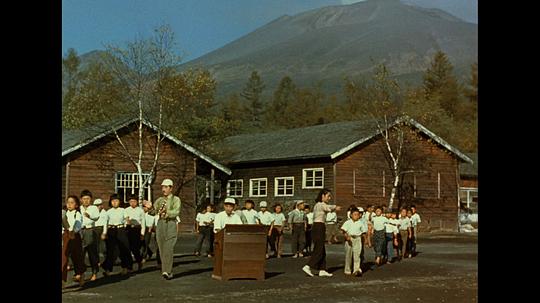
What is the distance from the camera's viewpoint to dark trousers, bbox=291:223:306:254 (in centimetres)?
2369

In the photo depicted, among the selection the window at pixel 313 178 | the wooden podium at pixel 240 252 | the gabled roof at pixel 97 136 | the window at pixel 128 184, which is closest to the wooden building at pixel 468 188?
the window at pixel 313 178

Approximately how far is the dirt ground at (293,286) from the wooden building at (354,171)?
66.6ft

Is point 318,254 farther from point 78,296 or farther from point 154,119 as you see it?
point 154,119

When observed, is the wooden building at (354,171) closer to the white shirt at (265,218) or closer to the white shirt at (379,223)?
the white shirt at (265,218)

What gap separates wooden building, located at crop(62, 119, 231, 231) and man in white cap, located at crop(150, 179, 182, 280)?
20.6 metres

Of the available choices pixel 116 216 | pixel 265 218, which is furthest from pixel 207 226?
pixel 116 216

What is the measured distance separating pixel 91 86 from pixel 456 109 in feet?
152

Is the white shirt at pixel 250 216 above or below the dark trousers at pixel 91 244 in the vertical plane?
above

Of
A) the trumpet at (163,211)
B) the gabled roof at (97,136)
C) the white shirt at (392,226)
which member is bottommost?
the white shirt at (392,226)

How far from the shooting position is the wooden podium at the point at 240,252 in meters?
16.5

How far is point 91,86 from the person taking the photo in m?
48.2

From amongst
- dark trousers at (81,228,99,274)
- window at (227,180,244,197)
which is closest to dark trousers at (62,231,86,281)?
dark trousers at (81,228,99,274)

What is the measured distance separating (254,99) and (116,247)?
9543 cm
